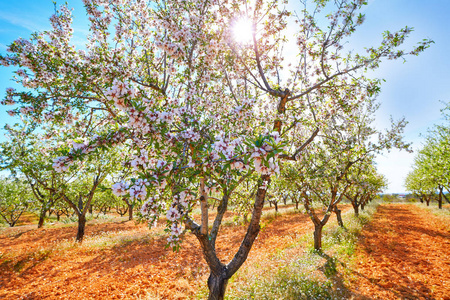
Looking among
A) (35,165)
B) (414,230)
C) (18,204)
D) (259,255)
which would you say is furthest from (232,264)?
(18,204)

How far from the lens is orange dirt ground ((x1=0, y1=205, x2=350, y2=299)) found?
873 centimetres

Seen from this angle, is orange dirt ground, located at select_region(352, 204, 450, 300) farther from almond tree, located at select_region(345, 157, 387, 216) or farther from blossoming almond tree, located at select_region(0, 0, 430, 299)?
blossoming almond tree, located at select_region(0, 0, 430, 299)

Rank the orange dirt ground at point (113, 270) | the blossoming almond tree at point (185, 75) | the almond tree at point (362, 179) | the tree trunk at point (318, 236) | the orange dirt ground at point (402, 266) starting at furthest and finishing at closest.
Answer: the tree trunk at point (318, 236) < the almond tree at point (362, 179) < the orange dirt ground at point (113, 270) < the orange dirt ground at point (402, 266) < the blossoming almond tree at point (185, 75)

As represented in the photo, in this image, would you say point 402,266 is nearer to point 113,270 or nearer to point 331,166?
point 331,166

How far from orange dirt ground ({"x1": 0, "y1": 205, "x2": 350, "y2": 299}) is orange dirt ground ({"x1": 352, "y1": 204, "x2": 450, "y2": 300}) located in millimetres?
5609

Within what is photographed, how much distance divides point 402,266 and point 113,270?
16909mm

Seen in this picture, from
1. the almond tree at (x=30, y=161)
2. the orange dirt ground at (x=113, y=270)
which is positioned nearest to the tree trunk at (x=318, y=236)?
the orange dirt ground at (x=113, y=270)

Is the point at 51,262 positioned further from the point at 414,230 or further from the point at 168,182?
the point at 414,230

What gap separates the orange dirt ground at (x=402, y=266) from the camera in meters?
8.16

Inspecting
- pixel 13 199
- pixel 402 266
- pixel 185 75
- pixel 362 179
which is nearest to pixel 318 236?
pixel 402 266

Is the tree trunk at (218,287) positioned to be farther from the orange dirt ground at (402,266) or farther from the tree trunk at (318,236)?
the tree trunk at (318,236)

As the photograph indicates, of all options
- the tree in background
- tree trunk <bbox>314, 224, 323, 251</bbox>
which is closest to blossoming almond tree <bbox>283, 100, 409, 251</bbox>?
tree trunk <bbox>314, 224, 323, 251</bbox>

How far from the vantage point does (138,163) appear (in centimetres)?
354

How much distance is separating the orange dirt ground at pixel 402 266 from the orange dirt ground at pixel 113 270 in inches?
221
